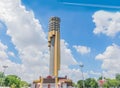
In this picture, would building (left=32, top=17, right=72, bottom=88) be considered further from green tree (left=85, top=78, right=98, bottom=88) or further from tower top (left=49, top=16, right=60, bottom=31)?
green tree (left=85, top=78, right=98, bottom=88)

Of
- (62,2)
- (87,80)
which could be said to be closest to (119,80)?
(87,80)

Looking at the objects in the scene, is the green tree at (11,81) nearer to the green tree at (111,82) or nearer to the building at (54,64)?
the green tree at (111,82)

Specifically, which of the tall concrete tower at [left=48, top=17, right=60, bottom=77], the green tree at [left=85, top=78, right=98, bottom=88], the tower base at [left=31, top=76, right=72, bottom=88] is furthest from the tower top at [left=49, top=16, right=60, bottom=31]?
the green tree at [left=85, top=78, right=98, bottom=88]

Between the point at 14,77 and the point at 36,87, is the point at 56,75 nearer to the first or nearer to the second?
the point at 36,87

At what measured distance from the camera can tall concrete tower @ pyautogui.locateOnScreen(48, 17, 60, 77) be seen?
5639 cm

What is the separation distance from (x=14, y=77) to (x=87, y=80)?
25074 mm

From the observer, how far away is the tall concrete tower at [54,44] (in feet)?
185

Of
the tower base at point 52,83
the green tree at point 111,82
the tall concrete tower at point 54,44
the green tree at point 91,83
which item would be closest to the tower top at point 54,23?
the tall concrete tower at point 54,44

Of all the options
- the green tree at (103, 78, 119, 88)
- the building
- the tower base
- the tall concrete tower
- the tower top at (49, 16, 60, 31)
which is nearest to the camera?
the tower base

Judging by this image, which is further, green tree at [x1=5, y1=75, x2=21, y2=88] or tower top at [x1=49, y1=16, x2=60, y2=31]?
green tree at [x1=5, y1=75, x2=21, y2=88]

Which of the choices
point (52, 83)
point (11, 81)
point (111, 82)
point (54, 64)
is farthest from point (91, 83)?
point (52, 83)

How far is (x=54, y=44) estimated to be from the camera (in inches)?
2296

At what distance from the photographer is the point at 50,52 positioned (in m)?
58.6

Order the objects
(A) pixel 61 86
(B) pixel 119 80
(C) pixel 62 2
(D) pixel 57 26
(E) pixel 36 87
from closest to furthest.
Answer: (C) pixel 62 2, (A) pixel 61 86, (E) pixel 36 87, (D) pixel 57 26, (B) pixel 119 80
